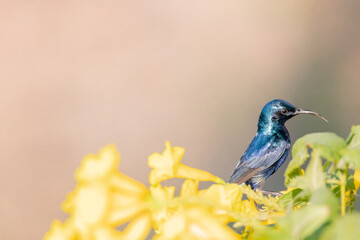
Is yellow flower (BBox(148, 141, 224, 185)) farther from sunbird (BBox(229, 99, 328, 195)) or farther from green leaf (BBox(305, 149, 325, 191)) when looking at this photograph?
sunbird (BBox(229, 99, 328, 195))

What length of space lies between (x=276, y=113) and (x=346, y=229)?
0.57 m

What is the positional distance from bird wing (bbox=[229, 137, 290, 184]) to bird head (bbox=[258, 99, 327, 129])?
1.2 inches

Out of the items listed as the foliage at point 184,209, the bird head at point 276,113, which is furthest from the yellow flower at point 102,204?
the bird head at point 276,113

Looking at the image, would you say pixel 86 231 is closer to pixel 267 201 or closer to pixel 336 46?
pixel 267 201

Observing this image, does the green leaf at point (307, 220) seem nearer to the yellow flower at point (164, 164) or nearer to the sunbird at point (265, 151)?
the yellow flower at point (164, 164)

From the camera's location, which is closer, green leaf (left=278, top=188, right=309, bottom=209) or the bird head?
green leaf (left=278, top=188, right=309, bottom=209)

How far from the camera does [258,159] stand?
67 centimetres

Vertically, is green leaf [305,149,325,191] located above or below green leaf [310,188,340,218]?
above

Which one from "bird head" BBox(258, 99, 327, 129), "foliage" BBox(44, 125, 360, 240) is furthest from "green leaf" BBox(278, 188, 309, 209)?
"bird head" BBox(258, 99, 327, 129)

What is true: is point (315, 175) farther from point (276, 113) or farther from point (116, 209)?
point (276, 113)

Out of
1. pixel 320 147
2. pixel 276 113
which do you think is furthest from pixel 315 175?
pixel 276 113

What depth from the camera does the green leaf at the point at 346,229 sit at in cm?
9

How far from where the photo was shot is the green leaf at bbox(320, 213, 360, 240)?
0.09 metres

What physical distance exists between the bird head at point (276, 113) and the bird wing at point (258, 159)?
0.03m
